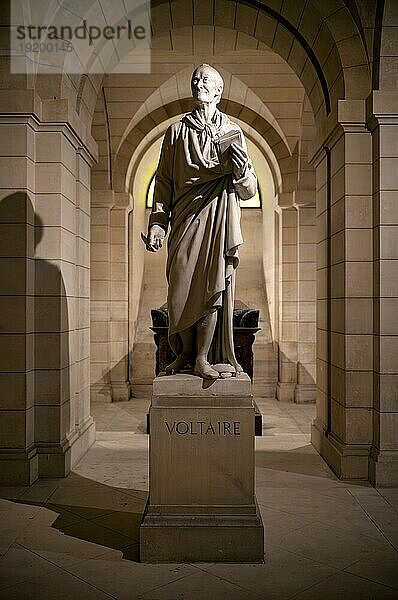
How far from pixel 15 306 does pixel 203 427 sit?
2.59 m

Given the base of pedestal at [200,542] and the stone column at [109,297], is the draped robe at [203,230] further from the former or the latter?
the stone column at [109,297]

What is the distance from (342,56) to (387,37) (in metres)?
0.45

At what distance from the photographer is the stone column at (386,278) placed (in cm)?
608

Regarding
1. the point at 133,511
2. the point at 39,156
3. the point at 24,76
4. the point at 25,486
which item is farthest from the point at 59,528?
the point at 24,76

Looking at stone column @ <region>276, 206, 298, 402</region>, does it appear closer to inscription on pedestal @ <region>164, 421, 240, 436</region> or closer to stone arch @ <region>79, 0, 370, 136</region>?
stone arch @ <region>79, 0, 370, 136</region>

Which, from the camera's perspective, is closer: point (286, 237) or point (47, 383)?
point (47, 383)

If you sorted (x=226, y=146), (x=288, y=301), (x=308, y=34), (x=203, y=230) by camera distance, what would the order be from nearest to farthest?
(x=226, y=146) < (x=203, y=230) < (x=308, y=34) < (x=288, y=301)

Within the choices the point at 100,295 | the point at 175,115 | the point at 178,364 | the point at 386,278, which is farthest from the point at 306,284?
the point at 178,364

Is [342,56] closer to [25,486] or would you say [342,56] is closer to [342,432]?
[342,432]

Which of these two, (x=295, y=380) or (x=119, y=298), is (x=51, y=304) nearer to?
(x=119, y=298)

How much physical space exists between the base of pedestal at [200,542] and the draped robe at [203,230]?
3.70ft

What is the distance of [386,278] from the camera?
6137 millimetres

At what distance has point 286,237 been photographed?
474 inches

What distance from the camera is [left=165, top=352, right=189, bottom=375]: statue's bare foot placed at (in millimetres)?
4650
